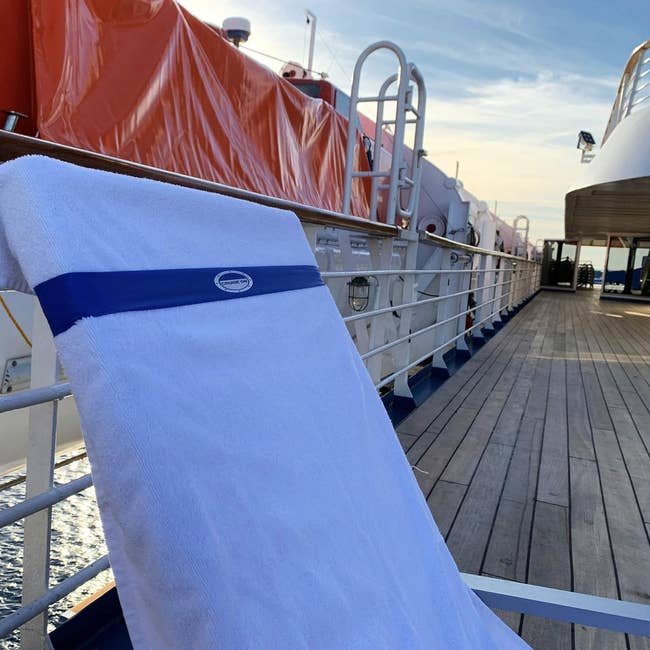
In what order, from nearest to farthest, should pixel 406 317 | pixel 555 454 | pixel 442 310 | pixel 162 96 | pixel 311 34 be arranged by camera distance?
pixel 555 454
pixel 162 96
pixel 406 317
pixel 442 310
pixel 311 34

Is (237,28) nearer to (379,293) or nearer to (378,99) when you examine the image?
(378,99)

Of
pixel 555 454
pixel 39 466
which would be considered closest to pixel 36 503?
pixel 39 466

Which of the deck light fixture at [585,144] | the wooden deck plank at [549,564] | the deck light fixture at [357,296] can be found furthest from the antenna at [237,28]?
the deck light fixture at [585,144]

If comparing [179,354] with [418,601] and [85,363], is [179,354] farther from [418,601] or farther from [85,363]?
[418,601]

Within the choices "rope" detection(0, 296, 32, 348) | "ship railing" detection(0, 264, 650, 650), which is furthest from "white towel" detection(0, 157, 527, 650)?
"rope" detection(0, 296, 32, 348)

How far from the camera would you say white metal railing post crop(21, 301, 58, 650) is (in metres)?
0.80

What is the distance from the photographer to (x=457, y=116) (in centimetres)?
649

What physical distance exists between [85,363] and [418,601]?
0.45 meters

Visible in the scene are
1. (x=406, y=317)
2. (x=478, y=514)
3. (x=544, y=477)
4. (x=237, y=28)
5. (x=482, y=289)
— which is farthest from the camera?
(x=482, y=289)

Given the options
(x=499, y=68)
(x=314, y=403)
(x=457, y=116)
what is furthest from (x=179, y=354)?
(x=499, y=68)

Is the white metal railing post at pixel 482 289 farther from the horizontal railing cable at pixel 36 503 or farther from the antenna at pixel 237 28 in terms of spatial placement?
the horizontal railing cable at pixel 36 503

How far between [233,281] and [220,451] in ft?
0.74

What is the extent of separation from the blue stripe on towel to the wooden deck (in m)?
0.96

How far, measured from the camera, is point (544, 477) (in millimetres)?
1976
